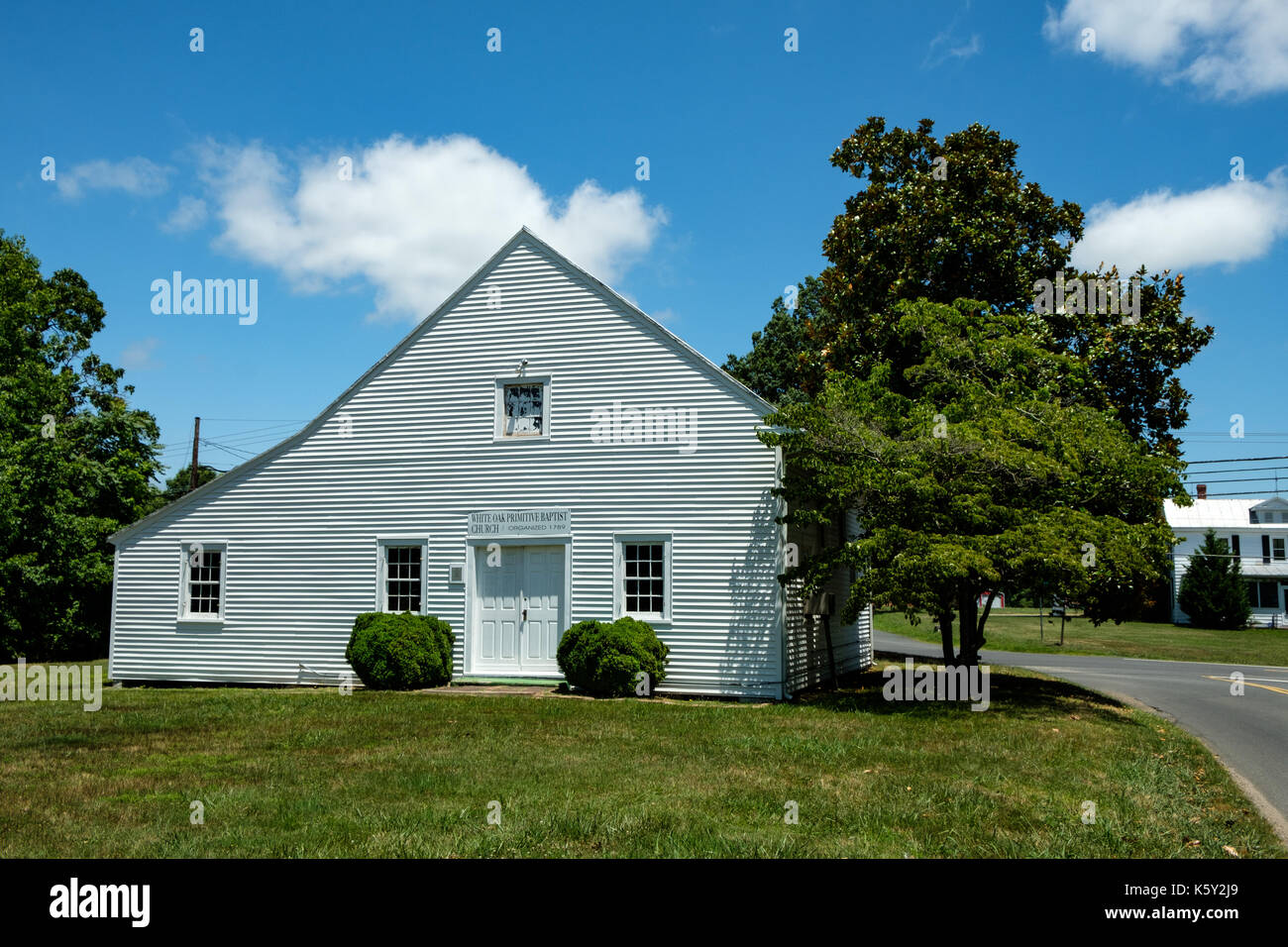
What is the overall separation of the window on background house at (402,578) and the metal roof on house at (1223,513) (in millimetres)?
52169

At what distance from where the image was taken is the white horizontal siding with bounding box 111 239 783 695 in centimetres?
1603

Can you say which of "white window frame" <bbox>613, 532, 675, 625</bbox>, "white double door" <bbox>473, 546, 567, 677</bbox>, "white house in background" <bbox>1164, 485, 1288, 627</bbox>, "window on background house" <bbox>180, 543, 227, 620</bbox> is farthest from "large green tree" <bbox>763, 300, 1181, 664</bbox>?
"white house in background" <bbox>1164, 485, 1288, 627</bbox>

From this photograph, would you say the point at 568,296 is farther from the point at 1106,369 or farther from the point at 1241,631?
the point at 1241,631

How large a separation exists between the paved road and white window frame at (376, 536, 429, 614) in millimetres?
12424

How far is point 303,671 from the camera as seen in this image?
18.0m

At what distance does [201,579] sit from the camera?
19.1 meters

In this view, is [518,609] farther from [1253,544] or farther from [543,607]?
[1253,544]

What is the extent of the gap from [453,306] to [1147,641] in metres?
33.0

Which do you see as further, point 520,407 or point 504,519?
point 520,407

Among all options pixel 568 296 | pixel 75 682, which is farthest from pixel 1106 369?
pixel 75 682

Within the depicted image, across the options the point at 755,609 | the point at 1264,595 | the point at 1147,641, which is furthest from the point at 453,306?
the point at 1264,595

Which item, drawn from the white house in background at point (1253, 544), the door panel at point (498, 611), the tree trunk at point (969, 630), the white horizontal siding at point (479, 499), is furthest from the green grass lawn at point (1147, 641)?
the door panel at point (498, 611)

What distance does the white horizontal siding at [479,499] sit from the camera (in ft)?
52.6

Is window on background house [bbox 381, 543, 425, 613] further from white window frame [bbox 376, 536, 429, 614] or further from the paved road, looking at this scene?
the paved road
